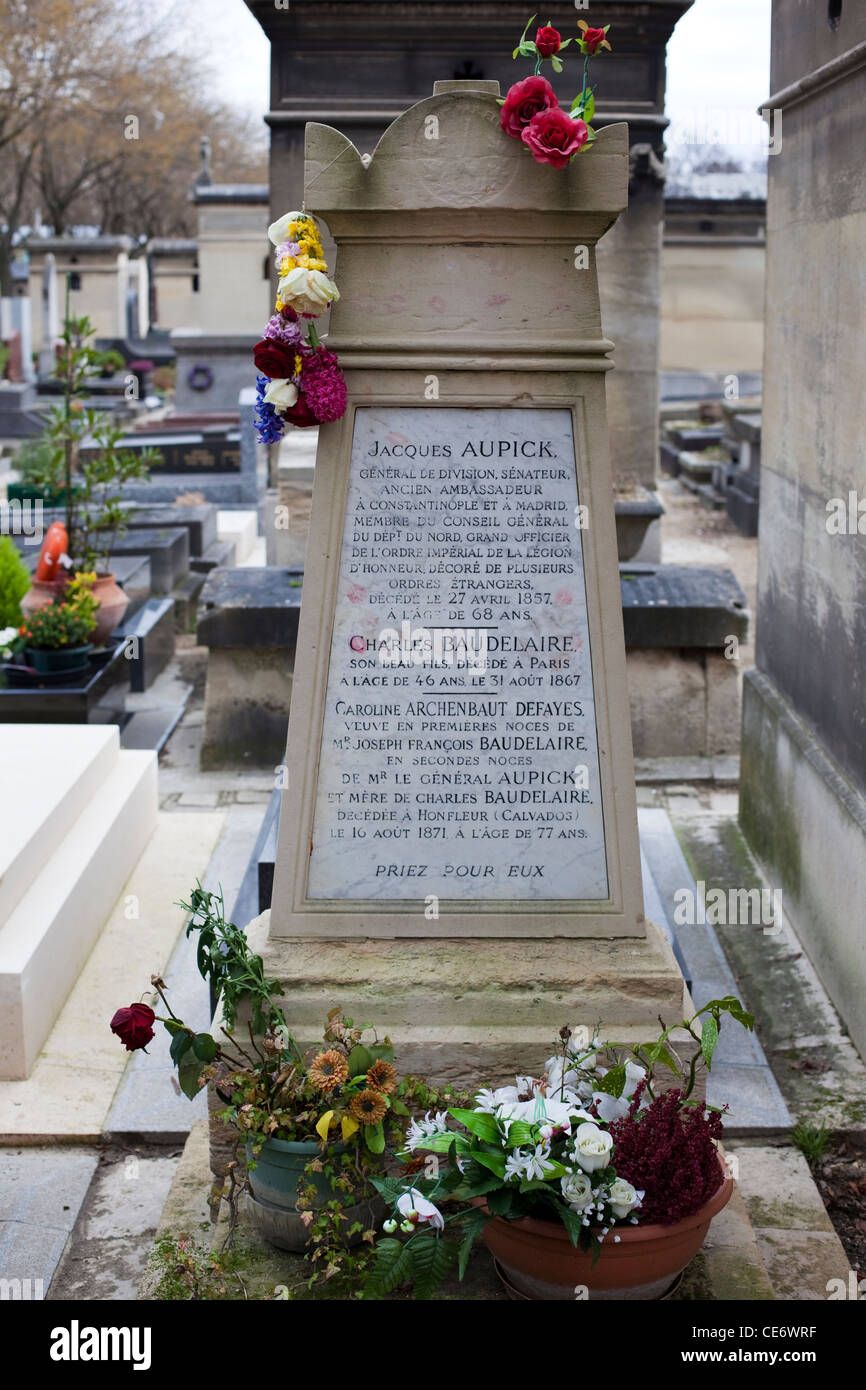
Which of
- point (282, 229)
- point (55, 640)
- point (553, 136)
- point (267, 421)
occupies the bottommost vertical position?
point (55, 640)

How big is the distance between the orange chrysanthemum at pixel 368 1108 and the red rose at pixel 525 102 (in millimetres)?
2401

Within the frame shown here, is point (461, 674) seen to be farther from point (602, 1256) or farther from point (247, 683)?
point (247, 683)

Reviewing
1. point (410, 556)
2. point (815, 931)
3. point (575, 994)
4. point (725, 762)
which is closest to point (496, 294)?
point (410, 556)

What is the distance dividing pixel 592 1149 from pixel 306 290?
2.19 meters

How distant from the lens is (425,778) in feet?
12.9

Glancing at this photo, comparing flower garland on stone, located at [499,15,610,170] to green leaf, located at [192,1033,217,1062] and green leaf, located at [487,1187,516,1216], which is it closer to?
green leaf, located at [192,1033,217,1062]

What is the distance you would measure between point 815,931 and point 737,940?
0.44 m

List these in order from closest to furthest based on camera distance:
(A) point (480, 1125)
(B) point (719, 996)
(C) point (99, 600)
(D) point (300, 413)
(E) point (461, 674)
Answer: (A) point (480, 1125) < (D) point (300, 413) < (E) point (461, 674) < (B) point (719, 996) < (C) point (99, 600)

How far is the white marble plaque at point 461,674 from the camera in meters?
3.89


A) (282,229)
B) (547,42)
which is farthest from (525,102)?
(282,229)

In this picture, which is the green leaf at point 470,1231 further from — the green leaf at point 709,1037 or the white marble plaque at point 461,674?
the white marble plaque at point 461,674

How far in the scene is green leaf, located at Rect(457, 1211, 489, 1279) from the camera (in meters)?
3.19

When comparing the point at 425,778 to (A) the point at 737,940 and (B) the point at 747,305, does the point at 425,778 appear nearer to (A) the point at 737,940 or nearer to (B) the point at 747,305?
(A) the point at 737,940

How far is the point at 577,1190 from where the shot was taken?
125 inches
